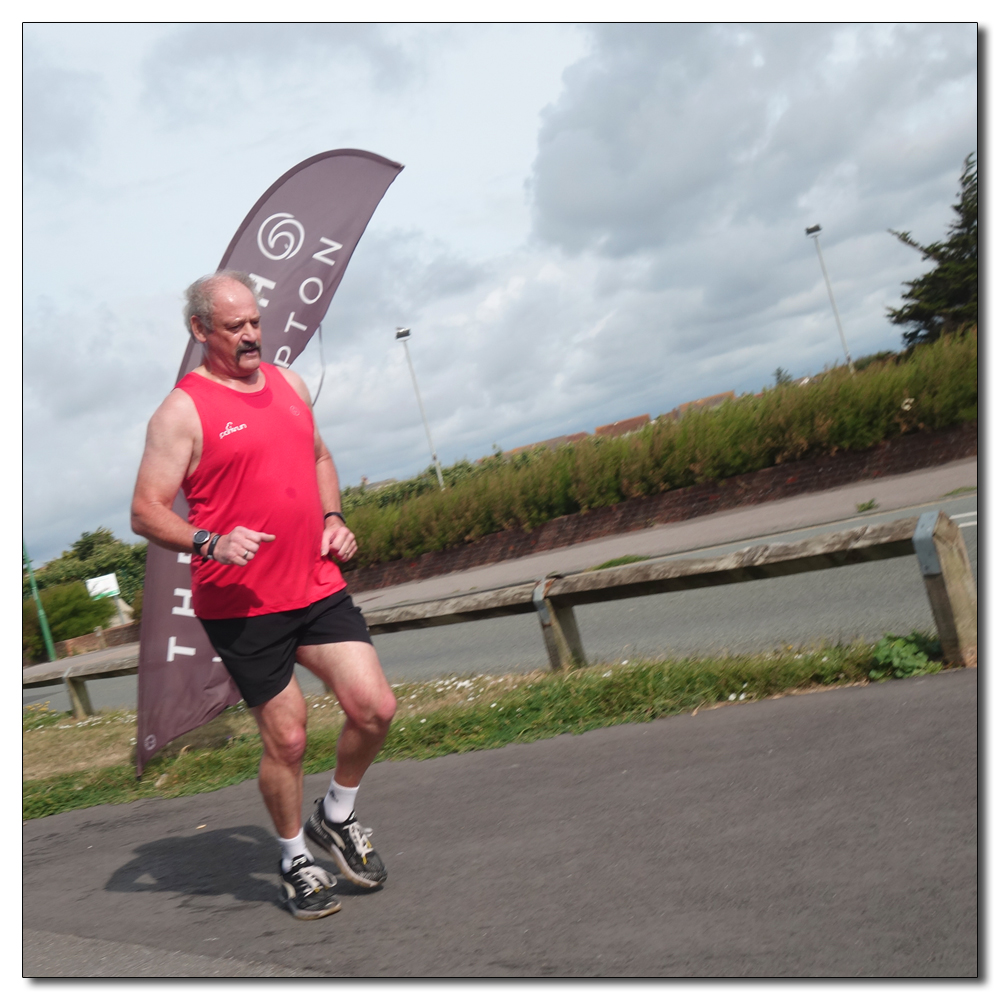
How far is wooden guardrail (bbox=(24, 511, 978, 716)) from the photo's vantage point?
4664 mm

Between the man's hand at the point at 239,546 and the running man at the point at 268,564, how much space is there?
0.47 ft

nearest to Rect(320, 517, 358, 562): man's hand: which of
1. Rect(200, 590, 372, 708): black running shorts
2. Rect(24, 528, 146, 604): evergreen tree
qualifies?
Rect(200, 590, 372, 708): black running shorts

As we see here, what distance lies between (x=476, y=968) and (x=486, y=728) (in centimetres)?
278

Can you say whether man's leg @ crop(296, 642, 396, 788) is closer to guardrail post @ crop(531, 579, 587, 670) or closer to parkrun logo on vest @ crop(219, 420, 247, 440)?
parkrun logo on vest @ crop(219, 420, 247, 440)

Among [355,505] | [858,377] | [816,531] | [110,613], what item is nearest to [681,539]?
[816,531]

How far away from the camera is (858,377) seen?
18531mm

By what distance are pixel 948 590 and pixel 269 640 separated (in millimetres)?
2949

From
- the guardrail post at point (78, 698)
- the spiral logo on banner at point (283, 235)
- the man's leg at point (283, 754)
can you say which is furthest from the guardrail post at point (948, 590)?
the guardrail post at point (78, 698)

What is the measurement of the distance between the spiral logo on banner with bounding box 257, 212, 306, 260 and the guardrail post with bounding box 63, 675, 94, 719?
5.79 metres

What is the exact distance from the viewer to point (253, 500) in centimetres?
361

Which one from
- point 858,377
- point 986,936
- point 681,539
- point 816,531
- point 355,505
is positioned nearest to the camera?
point 986,936

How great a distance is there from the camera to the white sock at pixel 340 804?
3807 millimetres

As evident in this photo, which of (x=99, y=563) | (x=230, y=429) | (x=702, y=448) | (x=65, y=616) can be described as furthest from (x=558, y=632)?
(x=99, y=563)

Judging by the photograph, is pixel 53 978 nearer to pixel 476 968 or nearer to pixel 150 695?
pixel 476 968
